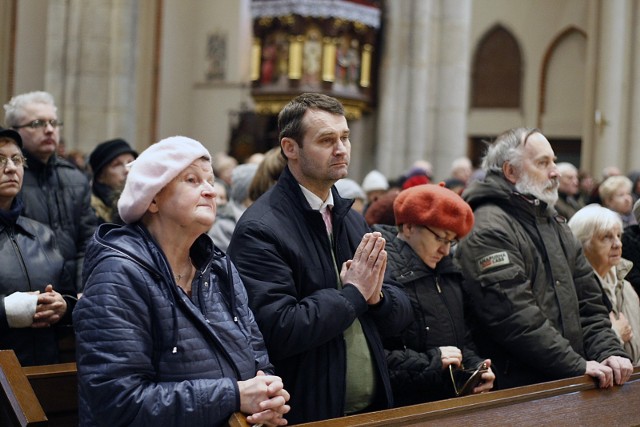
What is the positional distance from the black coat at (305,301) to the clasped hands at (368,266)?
0.10 ft

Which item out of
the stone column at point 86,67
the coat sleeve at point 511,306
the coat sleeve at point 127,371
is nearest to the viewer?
the coat sleeve at point 127,371

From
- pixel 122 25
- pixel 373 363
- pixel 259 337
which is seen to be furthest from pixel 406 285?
pixel 122 25

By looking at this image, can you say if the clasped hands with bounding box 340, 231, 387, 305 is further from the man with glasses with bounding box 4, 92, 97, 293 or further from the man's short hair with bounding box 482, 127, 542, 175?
the man with glasses with bounding box 4, 92, 97, 293

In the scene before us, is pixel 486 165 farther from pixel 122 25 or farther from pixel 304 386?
pixel 122 25

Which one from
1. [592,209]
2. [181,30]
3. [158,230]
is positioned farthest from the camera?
[181,30]

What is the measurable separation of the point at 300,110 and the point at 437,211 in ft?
2.44

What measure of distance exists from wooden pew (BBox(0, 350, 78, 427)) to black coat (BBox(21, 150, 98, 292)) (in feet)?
4.26

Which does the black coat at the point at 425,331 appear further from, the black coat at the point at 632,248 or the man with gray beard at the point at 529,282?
the black coat at the point at 632,248

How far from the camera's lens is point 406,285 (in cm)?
338

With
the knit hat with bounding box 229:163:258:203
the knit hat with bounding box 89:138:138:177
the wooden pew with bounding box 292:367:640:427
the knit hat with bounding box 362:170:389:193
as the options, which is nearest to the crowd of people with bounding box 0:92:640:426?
the wooden pew with bounding box 292:367:640:427

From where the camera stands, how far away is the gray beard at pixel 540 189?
3.80 metres

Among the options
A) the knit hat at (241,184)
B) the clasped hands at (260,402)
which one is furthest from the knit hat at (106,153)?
the clasped hands at (260,402)

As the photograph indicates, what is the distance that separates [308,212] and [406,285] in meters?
0.63

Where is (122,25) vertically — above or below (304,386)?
above
